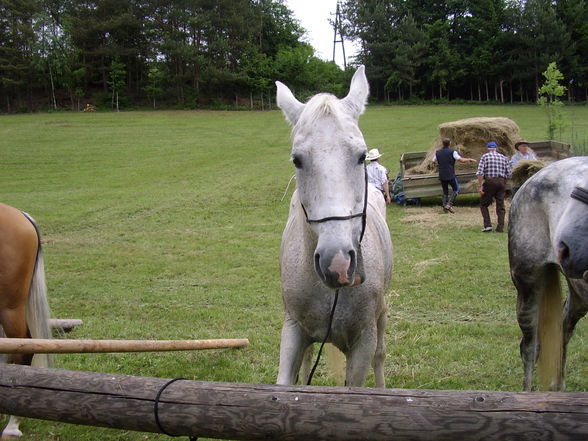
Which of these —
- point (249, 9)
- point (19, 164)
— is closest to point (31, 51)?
point (249, 9)

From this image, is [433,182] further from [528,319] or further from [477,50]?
[477,50]

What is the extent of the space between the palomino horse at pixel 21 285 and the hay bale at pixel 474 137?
12.8 meters

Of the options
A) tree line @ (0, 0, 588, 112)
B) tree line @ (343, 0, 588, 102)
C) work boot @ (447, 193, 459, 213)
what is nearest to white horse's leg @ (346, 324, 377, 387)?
work boot @ (447, 193, 459, 213)

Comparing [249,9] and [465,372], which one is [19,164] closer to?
[465,372]

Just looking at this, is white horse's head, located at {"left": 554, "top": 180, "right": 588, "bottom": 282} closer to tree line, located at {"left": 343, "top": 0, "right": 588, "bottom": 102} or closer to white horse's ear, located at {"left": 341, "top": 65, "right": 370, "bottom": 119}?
white horse's ear, located at {"left": 341, "top": 65, "right": 370, "bottom": 119}

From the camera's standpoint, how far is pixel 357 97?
284cm

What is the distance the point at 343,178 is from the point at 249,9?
2273 inches

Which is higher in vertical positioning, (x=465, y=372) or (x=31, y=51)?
(x=31, y=51)

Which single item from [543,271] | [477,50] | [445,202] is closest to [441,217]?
[445,202]

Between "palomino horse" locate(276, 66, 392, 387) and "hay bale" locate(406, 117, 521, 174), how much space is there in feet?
41.4

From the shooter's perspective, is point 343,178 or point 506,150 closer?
point 343,178

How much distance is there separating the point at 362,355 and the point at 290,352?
16.9 inches

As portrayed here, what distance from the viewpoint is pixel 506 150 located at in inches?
612

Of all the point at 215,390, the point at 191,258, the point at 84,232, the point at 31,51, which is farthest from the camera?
the point at 31,51
